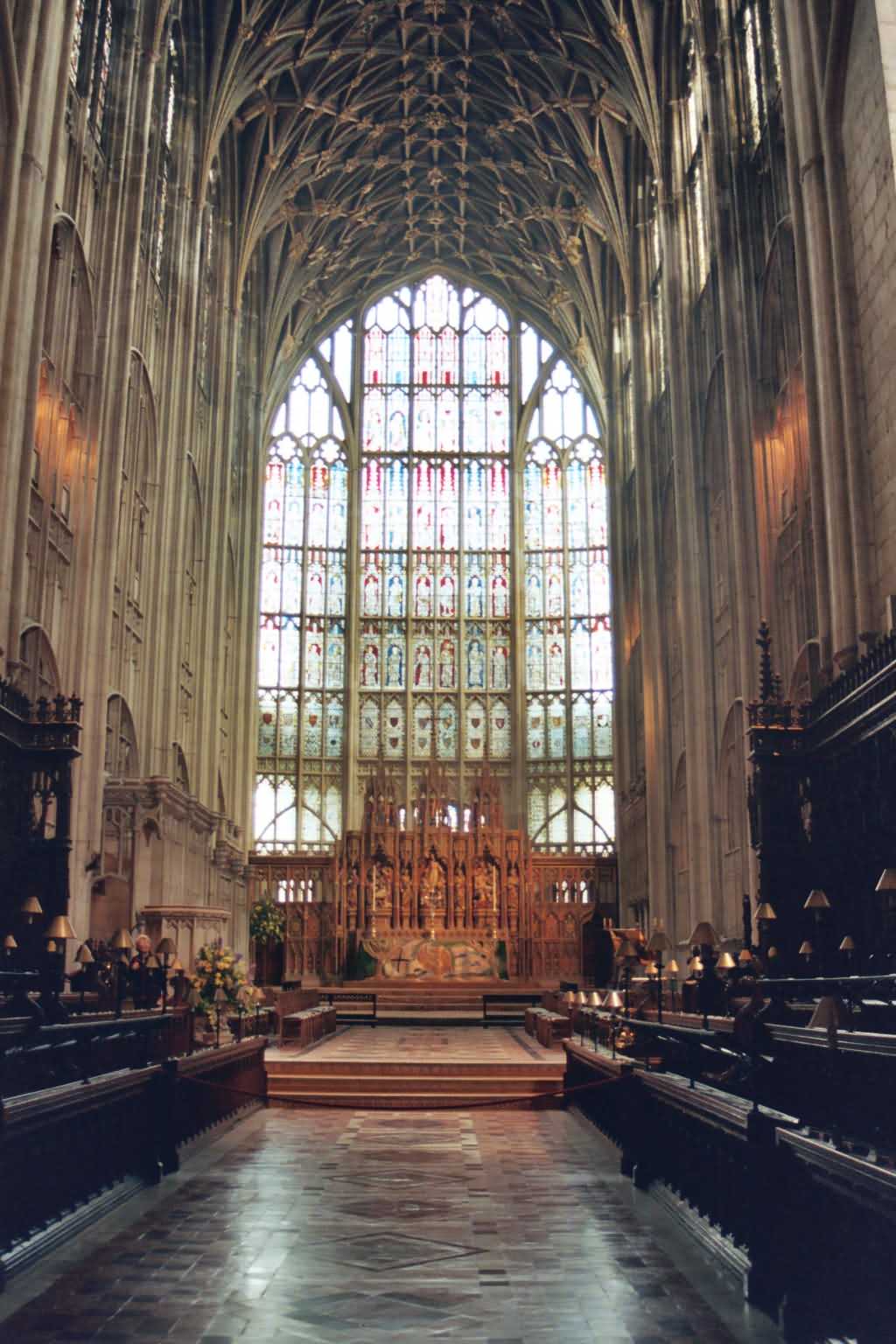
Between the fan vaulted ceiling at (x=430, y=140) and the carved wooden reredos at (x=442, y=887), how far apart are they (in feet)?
56.4

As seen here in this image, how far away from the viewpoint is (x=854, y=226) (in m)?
17.3

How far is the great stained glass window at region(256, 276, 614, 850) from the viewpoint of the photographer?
45531 mm

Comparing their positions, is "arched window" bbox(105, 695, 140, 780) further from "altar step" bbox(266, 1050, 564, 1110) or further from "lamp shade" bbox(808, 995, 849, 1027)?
"lamp shade" bbox(808, 995, 849, 1027)

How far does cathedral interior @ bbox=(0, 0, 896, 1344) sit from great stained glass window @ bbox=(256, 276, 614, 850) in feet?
0.57

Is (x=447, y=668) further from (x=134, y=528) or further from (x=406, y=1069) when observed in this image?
(x=406, y=1069)

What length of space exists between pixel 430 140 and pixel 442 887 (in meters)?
24.6

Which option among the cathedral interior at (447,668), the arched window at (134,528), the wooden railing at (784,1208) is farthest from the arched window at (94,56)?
the wooden railing at (784,1208)

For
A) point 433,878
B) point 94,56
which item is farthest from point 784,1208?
point 433,878

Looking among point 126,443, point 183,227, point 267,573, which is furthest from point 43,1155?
point 267,573

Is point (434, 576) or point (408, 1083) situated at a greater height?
point (434, 576)

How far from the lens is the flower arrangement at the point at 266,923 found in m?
40.3

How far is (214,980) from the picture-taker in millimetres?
17656

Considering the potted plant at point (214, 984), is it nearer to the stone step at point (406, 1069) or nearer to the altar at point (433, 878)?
the stone step at point (406, 1069)

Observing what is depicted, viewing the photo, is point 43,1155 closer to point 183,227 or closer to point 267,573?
point 183,227
